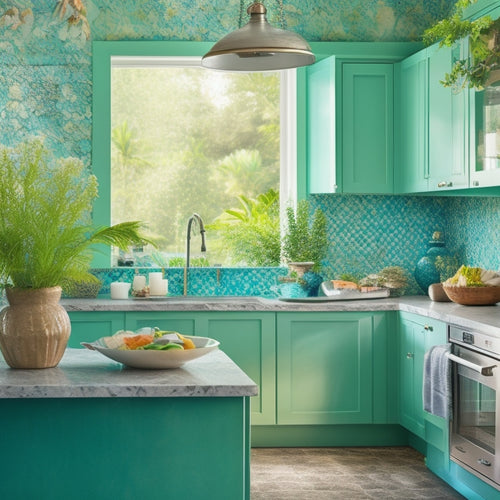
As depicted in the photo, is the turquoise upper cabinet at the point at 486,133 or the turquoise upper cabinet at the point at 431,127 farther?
the turquoise upper cabinet at the point at 431,127

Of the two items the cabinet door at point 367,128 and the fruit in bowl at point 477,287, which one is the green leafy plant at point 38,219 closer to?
the fruit in bowl at point 477,287

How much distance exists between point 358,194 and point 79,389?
4.01 m

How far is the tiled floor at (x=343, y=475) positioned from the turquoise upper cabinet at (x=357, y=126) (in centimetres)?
170

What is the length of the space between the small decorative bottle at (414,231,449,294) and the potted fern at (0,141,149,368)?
3.62 m

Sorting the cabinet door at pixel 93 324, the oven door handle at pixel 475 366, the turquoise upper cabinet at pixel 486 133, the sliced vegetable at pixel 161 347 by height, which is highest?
the turquoise upper cabinet at pixel 486 133

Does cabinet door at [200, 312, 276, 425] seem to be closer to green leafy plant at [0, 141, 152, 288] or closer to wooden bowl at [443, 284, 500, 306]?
wooden bowl at [443, 284, 500, 306]

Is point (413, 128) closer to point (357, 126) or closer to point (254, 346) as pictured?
point (357, 126)

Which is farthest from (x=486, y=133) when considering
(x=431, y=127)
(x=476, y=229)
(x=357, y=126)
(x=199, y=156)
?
(x=199, y=156)

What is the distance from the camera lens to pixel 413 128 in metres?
5.84

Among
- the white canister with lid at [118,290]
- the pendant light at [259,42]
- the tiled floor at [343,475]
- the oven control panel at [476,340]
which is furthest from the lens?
the white canister with lid at [118,290]

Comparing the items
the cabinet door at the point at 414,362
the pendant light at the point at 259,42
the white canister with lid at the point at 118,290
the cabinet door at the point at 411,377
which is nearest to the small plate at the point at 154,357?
the pendant light at the point at 259,42

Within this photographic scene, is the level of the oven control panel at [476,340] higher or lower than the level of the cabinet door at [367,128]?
lower

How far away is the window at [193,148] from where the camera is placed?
21.0ft

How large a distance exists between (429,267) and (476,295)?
3.49ft
